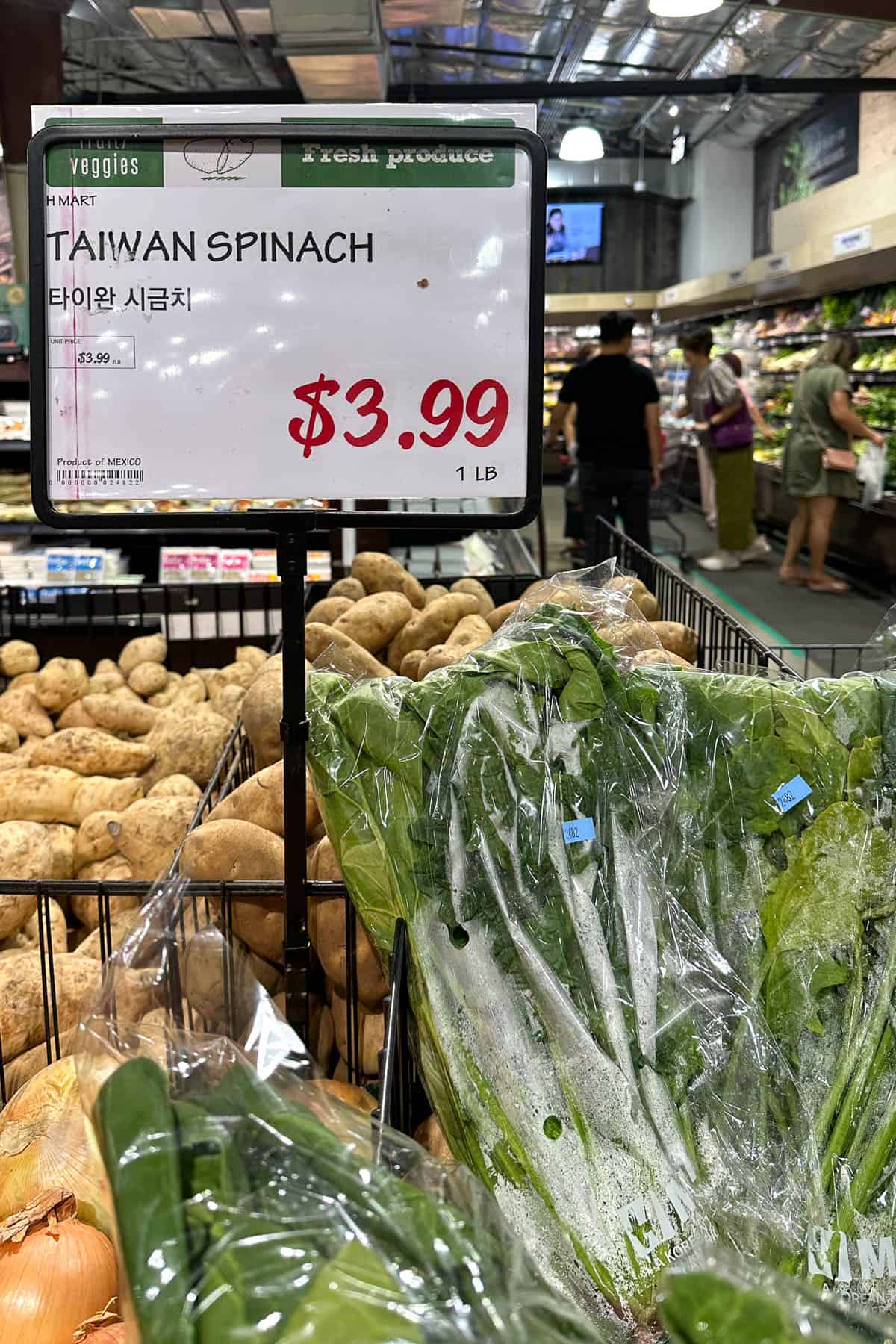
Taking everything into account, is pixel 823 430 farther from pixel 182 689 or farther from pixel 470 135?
pixel 470 135

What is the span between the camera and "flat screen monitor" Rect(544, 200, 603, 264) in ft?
64.4

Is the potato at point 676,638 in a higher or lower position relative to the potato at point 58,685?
higher

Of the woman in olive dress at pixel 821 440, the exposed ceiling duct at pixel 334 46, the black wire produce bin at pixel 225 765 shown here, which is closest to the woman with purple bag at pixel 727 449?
the woman in olive dress at pixel 821 440

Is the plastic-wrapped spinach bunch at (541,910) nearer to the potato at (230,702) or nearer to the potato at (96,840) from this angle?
the potato at (96,840)

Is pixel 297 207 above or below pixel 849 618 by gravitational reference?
above

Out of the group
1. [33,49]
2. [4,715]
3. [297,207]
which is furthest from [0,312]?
[297,207]

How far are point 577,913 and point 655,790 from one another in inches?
5.9

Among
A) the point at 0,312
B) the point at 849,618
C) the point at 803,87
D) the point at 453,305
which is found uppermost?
the point at 803,87

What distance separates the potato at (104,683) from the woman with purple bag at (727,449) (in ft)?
25.2

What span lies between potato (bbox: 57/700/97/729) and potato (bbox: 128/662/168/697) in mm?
192

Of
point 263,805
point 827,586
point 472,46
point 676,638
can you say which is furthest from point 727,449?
point 263,805

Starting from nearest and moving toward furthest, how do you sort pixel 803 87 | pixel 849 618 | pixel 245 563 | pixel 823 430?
pixel 245 563 → pixel 849 618 → pixel 823 430 → pixel 803 87

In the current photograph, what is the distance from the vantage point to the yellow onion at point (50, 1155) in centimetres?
122

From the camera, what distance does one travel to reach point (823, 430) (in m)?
8.73
